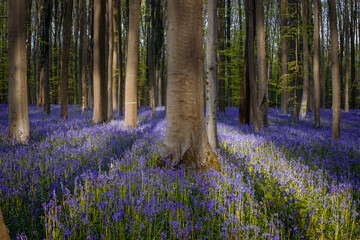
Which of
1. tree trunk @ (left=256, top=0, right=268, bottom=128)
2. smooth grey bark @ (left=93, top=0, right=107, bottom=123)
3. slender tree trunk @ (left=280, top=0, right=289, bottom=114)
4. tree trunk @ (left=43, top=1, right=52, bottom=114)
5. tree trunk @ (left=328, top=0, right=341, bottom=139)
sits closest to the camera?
tree trunk @ (left=328, top=0, right=341, bottom=139)

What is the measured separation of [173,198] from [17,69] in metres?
6.37

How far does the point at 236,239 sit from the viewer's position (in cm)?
238

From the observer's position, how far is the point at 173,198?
329cm

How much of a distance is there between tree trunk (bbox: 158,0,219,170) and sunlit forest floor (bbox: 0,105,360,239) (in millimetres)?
401

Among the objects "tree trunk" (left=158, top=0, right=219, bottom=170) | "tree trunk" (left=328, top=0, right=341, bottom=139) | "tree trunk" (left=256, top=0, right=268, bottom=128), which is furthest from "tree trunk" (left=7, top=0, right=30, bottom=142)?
"tree trunk" (left=328, top=0, right=341, bottom=139)

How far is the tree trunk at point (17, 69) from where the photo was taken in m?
6.72

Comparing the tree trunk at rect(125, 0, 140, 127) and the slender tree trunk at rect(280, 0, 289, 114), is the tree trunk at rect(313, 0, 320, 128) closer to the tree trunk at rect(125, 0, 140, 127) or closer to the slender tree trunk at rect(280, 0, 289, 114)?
the slender tree trunk at rect(280, 0, 289, 114)

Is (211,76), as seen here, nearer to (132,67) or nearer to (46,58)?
(132,67)

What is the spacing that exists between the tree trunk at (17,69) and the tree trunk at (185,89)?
4840 mm

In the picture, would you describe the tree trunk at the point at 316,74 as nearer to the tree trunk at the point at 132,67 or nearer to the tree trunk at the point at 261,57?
the tree trunk at the point at 261,57

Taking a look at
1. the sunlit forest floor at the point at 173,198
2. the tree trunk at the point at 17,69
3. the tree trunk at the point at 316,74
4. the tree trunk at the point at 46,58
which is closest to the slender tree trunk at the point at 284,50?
A: the tree trunk at the point at 316,74

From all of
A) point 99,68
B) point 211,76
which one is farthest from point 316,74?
point 99,68

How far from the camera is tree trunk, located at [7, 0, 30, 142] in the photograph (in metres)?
6.72

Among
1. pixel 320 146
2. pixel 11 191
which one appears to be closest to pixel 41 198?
pixel 11 191
